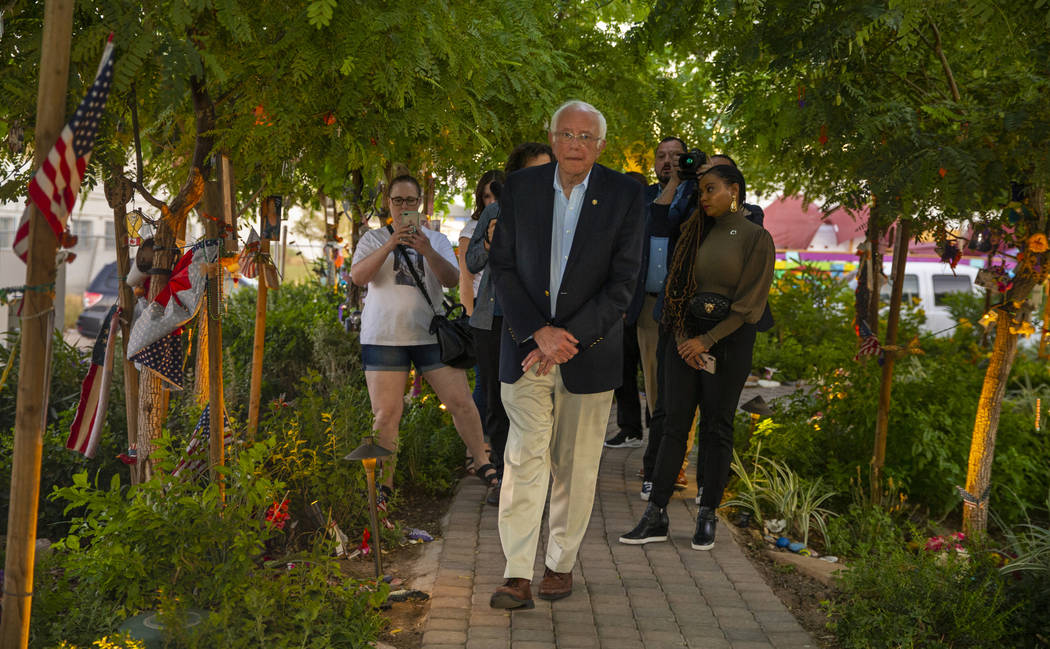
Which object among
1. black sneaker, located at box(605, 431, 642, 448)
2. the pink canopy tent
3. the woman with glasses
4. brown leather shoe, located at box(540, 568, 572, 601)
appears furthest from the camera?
the pink canopy tent

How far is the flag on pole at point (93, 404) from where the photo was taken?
15.9ft

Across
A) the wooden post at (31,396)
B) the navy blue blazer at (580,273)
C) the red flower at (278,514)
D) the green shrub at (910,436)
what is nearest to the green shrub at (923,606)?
the navy blue blazer at (580,273)

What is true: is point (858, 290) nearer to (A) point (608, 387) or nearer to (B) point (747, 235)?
(B) point (747, 235)

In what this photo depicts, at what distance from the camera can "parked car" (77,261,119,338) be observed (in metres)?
20.5

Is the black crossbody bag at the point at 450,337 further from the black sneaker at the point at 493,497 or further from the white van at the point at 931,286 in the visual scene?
the white van at the point at 931,286

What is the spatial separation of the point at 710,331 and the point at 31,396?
3.46m

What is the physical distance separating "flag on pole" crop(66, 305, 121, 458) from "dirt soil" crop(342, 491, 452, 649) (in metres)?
1.37

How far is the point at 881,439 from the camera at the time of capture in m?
6.73

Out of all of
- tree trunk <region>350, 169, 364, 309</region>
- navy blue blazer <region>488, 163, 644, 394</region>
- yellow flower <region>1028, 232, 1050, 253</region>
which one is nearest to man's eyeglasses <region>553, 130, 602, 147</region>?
navy blue blazer <region>488, 163, 644, 394</region>

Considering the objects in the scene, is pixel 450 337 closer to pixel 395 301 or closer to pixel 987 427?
pixel 395 301

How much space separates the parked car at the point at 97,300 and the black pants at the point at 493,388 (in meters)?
15.8

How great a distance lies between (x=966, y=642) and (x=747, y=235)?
228 cm

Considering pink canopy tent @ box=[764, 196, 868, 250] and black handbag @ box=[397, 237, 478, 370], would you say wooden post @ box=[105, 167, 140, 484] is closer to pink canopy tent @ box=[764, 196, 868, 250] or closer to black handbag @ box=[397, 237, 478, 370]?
black handbag @ box=[397, 237, 478, 370]

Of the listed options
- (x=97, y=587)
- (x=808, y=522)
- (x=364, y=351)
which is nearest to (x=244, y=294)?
(x=364, y=351)
